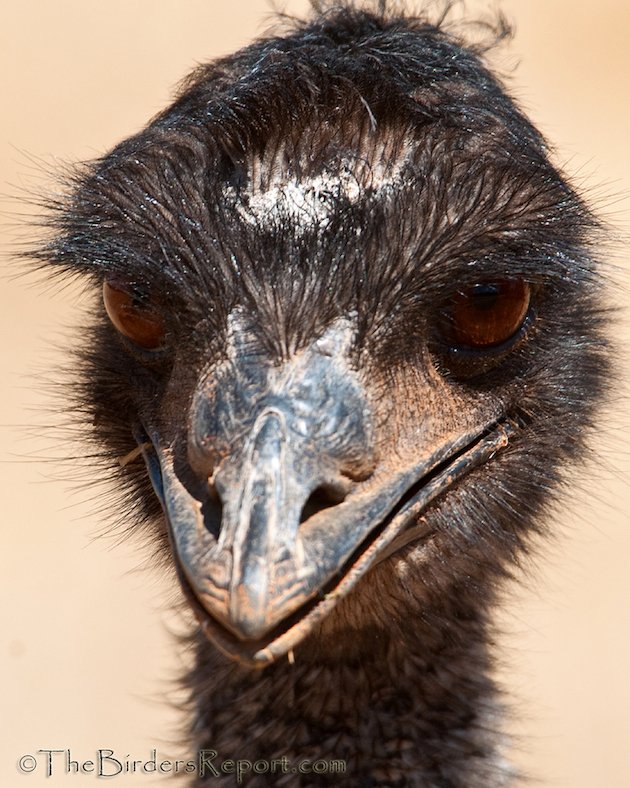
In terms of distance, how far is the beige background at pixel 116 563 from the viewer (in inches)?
192

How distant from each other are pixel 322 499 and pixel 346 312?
29 cm

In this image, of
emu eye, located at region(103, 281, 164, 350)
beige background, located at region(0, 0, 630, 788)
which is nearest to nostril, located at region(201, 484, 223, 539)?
emu eye, located at region(103, 281, 164, 350)

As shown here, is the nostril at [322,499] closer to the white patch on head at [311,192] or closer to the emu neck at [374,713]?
the white patch on head at [311,192]

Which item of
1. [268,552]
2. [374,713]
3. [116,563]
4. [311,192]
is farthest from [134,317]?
[116,563]

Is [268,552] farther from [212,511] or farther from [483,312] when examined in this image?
[483,312]

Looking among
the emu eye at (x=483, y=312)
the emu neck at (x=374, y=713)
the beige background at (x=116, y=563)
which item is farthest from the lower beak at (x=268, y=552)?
the beige background at (x=116, y=563)

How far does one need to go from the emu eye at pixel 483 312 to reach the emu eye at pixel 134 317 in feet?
1.31

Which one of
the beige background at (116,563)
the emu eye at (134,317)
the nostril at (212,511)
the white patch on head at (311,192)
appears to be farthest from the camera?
the beige background at (116,563)

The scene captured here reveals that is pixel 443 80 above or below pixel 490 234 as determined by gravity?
above

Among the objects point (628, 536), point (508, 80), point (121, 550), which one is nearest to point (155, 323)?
point (508, 80)

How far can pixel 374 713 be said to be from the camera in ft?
7.79

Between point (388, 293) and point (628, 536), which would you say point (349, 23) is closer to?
point (388, 293)

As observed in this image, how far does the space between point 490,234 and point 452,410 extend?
243mm

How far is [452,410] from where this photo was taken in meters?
2.11
